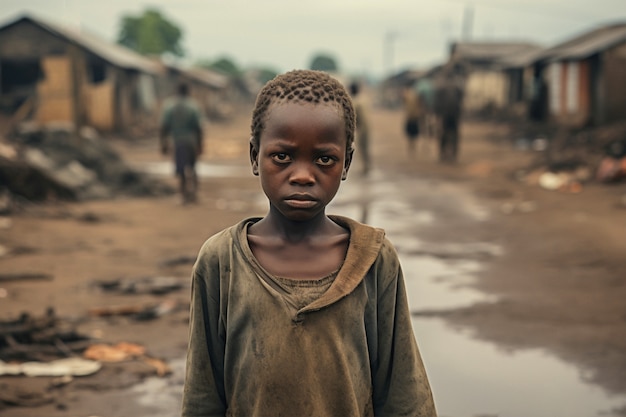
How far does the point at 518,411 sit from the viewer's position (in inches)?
171

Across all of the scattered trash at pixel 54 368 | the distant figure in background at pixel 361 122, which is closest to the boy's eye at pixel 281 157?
the scattered trash at pixel 54 368

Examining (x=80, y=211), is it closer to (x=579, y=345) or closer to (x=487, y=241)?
(x=487, y=241)

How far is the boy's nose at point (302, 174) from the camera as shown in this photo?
1842 millimetres

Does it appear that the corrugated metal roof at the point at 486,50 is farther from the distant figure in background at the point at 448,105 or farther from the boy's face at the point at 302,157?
the boy's face at the point at 302,157

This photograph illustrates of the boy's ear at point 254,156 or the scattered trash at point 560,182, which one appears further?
the scattered trash at point 560,182

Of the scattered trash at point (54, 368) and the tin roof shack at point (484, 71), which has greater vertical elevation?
the tin roof shack at point (484, 71)

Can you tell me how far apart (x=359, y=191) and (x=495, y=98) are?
95.3 feet

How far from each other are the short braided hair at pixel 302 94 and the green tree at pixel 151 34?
230 feet

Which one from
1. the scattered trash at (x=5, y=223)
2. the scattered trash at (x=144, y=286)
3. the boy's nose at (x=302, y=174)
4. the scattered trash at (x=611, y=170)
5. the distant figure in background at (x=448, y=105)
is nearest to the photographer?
the boy's nose at (x=302, y=174)

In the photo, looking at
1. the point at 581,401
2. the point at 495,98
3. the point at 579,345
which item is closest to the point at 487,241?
the point at 579,345

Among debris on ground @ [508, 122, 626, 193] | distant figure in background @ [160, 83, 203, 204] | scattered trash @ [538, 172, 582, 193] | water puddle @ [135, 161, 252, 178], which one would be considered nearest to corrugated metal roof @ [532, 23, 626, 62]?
debris on ground @ [508, 122, 626, 193]

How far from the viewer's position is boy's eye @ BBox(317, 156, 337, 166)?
1.88 metres

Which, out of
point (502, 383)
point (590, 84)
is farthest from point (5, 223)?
point (590, 84)

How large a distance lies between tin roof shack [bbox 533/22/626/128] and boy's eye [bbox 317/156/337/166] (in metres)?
20.8
